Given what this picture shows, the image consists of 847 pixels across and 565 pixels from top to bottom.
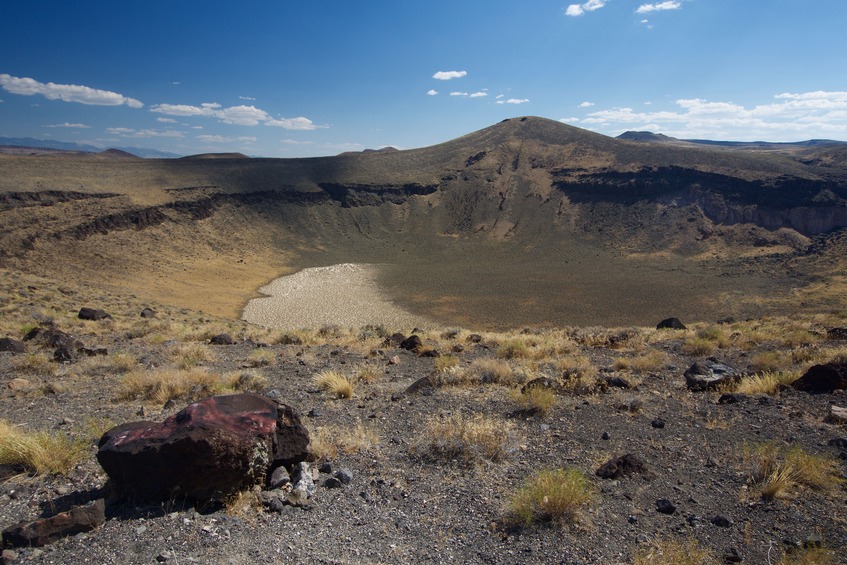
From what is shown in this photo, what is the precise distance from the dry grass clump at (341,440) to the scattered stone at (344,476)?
1.33 feet

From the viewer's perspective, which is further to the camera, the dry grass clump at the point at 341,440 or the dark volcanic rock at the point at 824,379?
the dark volcanic rock at the point at 824,379

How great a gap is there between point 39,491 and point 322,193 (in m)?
72.0

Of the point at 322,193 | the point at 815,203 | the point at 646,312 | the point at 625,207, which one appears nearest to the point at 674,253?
the point at 625,207

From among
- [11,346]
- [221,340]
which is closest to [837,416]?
[221,340]

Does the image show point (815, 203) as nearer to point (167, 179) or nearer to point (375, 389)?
point (375, 389)

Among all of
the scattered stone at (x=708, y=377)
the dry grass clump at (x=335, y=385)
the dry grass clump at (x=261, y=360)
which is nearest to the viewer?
the dry grass clump at (x=335, y=385)

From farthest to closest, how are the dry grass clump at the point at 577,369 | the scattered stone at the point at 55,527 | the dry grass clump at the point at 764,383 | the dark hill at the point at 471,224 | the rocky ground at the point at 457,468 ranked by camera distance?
the dark hill at the point at 471,224
the dry grass clump at the point at 577,369
the dry grass clump at the point at 764,383
the rocky ground at the point at 457,468
the scattered stone at the point at 55,527

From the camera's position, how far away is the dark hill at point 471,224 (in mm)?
39156

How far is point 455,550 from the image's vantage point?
4.11m

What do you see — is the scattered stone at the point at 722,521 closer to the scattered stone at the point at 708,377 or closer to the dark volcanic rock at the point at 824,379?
the scattered stone at the point at 708,377

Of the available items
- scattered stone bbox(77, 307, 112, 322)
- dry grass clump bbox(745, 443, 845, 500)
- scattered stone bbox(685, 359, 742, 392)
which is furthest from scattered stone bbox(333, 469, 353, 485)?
scattered stone bbox(77, 307, 112, 322)

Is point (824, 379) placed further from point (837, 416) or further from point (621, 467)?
point (621, 467)

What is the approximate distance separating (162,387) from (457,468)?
5.32 meters

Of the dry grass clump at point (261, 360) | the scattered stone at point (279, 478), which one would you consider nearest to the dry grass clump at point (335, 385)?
the dry grass clump at point (261, 360)
